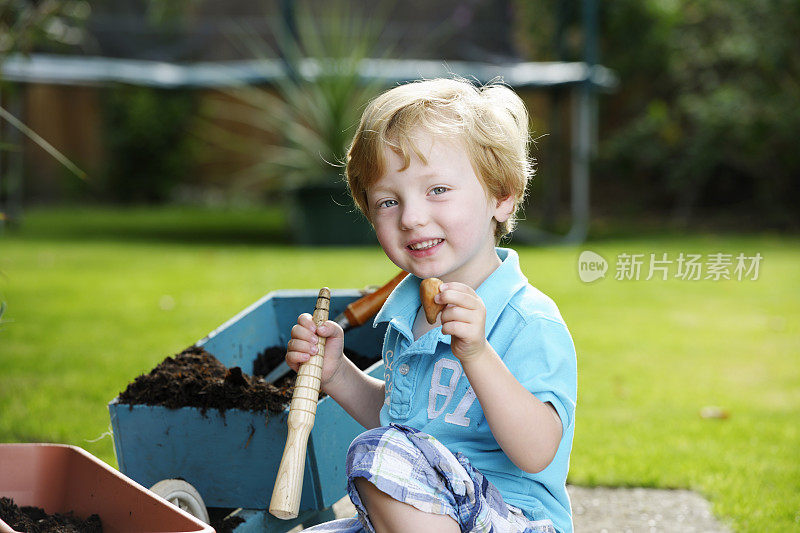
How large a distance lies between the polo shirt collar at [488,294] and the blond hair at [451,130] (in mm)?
111

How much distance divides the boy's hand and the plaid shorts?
0.54 ft

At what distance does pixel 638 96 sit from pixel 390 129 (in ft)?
28.9

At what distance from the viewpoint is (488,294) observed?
143 centimetres

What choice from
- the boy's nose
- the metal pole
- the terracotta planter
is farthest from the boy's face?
the metal pole

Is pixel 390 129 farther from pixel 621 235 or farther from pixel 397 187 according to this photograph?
pixel 621 235

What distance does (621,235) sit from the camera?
24.6 feet

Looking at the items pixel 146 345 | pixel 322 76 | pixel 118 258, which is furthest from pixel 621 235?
pixel 146 345

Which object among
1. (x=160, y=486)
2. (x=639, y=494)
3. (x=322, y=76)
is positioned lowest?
(x=639, y=494)

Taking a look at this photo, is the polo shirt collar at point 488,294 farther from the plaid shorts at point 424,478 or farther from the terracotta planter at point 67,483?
the terracotta planter at point 67,483

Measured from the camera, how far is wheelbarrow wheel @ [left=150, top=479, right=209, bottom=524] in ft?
5.03

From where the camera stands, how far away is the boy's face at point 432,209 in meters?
1.40

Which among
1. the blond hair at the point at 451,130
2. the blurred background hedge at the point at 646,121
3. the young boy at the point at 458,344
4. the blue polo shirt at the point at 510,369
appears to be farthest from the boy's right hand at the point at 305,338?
the blurred background hedge at the point at 646,121

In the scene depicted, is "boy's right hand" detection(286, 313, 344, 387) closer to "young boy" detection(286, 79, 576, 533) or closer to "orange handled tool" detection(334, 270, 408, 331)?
"young boy" detection(286, 79, 576, 533)

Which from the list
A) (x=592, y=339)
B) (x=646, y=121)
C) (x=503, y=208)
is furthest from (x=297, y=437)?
(x=646, y=121)
